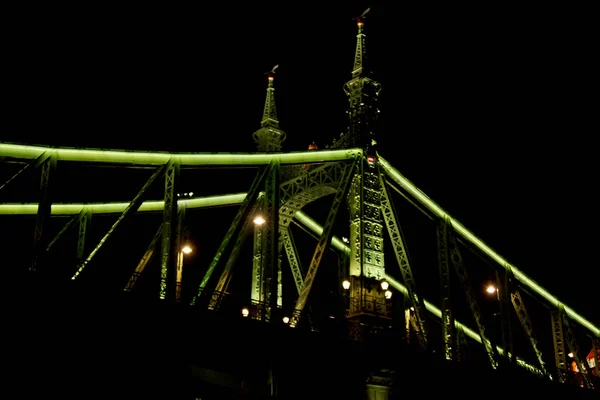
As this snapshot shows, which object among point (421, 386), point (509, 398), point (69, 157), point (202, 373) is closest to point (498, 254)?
point (509, 398)

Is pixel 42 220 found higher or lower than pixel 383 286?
higher

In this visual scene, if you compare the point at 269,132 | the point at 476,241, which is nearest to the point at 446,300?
the point at 476,241

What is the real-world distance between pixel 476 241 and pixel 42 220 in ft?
95.8

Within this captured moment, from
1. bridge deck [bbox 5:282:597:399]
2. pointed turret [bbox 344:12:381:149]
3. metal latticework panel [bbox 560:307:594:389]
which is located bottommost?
bridge deck [bbox 5:282:597:399]

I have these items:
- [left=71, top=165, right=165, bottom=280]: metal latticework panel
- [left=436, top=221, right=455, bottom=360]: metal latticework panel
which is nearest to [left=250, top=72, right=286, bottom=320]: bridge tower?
[left=71, top=165, right=165, bottom=280]: metal latticework panel

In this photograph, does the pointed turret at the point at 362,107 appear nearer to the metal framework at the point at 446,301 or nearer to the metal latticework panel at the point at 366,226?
the metal latticework panel at the point at 366,226

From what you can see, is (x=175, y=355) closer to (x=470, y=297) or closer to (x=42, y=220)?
(x=42, y=220)

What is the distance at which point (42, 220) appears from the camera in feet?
88.7

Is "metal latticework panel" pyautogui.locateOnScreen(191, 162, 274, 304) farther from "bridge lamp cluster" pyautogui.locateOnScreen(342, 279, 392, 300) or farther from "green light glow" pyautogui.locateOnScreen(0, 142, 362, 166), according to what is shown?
"bridge lamp cluster" pyautogui.locateOnScreen(342, 279, 392, 300)

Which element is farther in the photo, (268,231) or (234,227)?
(268,231)

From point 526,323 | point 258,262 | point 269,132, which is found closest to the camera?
point 258,262

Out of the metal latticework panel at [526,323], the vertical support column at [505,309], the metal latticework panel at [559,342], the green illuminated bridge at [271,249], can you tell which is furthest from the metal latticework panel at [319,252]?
the metal latticework panel at [559,342]

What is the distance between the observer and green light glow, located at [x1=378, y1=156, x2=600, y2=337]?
139 feet

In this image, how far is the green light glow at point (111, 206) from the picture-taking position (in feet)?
120
